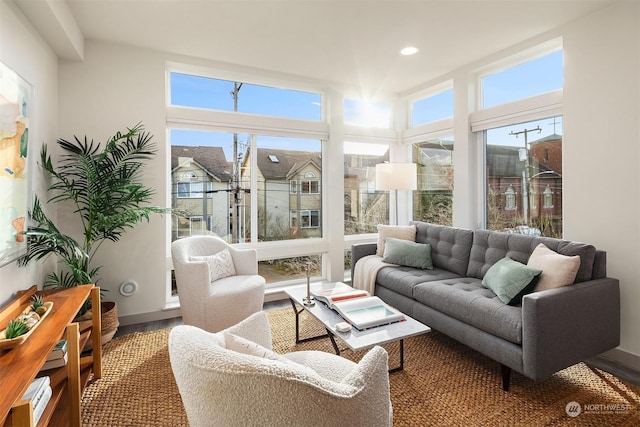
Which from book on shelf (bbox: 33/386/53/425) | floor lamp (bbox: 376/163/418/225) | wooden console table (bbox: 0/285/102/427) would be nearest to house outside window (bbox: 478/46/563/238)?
floor lamp (bbox: 376/163/418/225)

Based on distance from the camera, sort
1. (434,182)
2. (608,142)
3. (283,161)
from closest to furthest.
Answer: (608,142), (283,161), (434,182)

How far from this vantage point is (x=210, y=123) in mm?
3541

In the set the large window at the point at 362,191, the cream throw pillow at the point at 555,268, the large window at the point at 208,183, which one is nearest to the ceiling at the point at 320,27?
the large window at the point at 208,183

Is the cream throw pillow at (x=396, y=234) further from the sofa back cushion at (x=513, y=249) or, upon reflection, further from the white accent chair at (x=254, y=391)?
the white accent chair at (x=254, y=391)

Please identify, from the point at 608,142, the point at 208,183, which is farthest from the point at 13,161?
the point at 608,142

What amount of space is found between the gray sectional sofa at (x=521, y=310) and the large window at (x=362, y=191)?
62.7 inches

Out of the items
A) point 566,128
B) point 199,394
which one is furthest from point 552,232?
point 199,394

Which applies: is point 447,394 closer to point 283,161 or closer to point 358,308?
point 358,308

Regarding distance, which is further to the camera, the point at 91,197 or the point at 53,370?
the point at 91,197

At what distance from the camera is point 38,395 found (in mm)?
1499

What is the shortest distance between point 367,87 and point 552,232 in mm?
2683

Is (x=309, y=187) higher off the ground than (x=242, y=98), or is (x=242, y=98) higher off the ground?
(x=242, y=98)

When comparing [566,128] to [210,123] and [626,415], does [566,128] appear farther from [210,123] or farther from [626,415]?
[210,123]

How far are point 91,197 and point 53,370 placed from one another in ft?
4.34
